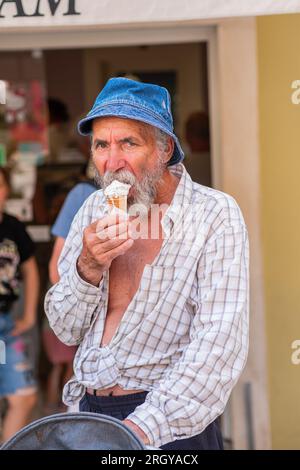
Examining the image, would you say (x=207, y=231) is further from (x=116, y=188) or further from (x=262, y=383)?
(x=262, y=383)

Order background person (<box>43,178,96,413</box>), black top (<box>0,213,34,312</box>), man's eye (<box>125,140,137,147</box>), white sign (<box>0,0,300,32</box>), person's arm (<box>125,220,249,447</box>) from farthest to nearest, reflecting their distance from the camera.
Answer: black top (<box>0,213,34,312</box>), background person (<box>43,178,96,413</box>), white sign (<box>0,0,300,32</box>), man's eye (<box>125,140,137,147</box>), person's arm (<box>125,220,249,447</box>)

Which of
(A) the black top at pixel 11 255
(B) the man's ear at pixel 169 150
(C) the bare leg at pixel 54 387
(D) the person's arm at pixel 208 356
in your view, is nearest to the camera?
(D) the person's arm at pixel 208 356

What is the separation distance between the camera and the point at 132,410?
276cm

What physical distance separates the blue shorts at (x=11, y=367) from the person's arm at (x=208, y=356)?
2.41m

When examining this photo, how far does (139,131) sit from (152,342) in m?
0.68

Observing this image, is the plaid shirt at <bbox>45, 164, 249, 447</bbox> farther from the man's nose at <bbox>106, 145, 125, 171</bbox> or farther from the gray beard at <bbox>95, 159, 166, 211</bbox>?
the man's nose at <bbox>106, 145, 125, 171</bbox>

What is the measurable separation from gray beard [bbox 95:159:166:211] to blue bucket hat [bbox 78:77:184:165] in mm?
146

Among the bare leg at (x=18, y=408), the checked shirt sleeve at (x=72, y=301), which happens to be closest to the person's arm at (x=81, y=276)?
the checked shirt sleeve at (x=72, y=301)

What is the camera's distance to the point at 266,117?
4.20 metres

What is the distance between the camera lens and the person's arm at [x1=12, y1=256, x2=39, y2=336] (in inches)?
207

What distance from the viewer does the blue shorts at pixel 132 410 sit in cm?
→ 275

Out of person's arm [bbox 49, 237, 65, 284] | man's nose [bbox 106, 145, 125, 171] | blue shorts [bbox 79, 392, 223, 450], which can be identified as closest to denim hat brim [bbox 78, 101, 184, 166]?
man's nose [bbox 106, 145, 125, 171]

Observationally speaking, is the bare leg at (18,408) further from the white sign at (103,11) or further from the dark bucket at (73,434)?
the dark bucket at (73,434)

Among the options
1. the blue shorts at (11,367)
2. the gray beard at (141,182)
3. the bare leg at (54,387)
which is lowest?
the bare leg at (54,387)
